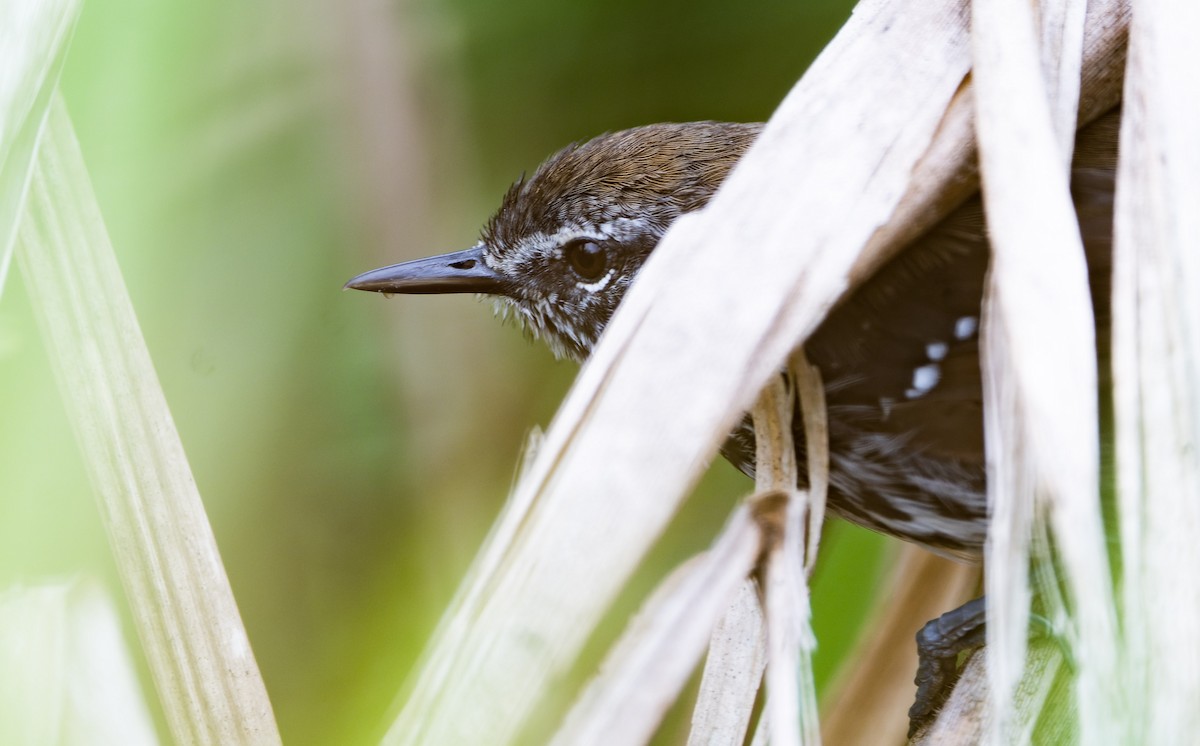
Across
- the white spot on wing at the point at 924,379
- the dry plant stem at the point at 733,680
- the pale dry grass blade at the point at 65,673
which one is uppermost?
the white spot on wing at the point at 924,379

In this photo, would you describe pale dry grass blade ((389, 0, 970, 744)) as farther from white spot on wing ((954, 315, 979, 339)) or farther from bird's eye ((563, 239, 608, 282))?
bird's eye ((563, 239, 608, 282))

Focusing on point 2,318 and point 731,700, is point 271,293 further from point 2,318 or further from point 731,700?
point 731,700

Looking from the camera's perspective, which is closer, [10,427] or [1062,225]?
[1062,225]

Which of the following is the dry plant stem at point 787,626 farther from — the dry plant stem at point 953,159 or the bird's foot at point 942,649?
the bird's foot at point 942,649

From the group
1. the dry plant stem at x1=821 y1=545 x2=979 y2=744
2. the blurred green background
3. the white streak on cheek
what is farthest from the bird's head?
the dry plant stem at x1=821 y1=545 x2=979 y2=744

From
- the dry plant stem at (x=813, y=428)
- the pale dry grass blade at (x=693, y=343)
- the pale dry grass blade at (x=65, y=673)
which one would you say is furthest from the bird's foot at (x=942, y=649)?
the pale dry grass blade at (x=65, y=673)

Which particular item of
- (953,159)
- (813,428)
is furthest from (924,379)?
(953,159)

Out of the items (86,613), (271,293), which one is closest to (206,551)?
(86,613)
